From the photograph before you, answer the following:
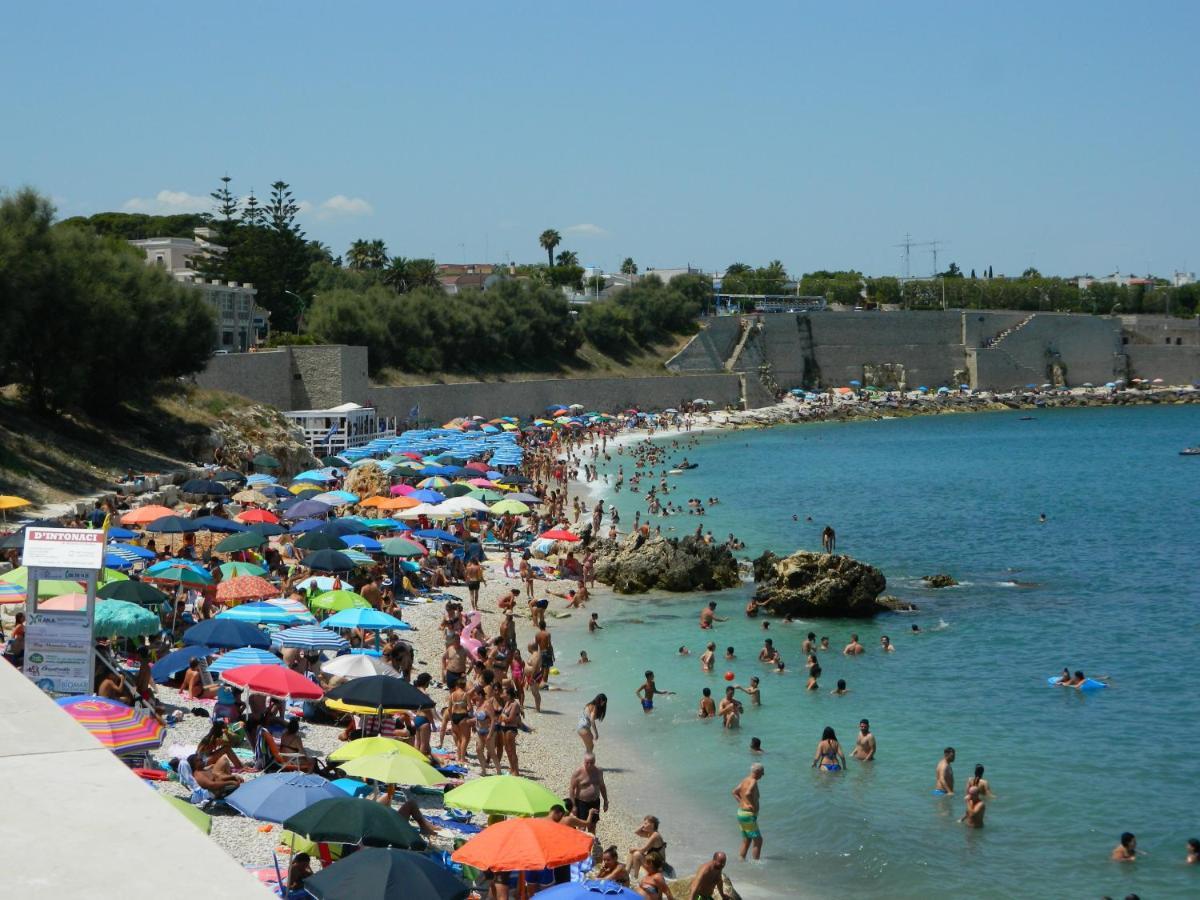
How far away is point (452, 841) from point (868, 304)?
107884 mm

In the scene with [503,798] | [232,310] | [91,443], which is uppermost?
[232,310]

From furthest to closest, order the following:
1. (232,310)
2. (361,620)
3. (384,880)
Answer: (232,310) → (361,620) → (384,880)

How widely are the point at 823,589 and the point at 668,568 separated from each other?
3.67 meters

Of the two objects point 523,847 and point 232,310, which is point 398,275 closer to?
point 232,310

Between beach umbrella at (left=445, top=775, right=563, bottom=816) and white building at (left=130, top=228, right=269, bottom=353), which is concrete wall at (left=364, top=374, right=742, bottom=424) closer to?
white building at (left=130, top=228, right=269, bottom=353)

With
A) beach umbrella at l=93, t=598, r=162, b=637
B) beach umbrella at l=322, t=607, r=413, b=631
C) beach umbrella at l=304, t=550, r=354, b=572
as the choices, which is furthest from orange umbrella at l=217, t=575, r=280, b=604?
beach umbrella at l=93, t=598, r=162, b=637

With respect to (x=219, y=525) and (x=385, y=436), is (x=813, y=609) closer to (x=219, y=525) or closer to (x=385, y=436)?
(x=219, y=525)

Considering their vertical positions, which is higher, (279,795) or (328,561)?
(328,561)

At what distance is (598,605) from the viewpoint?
2411 centimetres

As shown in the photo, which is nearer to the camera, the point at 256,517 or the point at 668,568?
the point at 256,517

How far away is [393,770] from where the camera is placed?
1086 cm

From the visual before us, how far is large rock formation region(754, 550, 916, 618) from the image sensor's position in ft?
75.9

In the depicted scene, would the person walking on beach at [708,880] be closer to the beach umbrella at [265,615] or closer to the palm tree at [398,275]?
the beach umbrella at [265,615]

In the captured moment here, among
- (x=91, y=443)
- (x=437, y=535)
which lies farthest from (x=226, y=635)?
(x=91, y=443)
